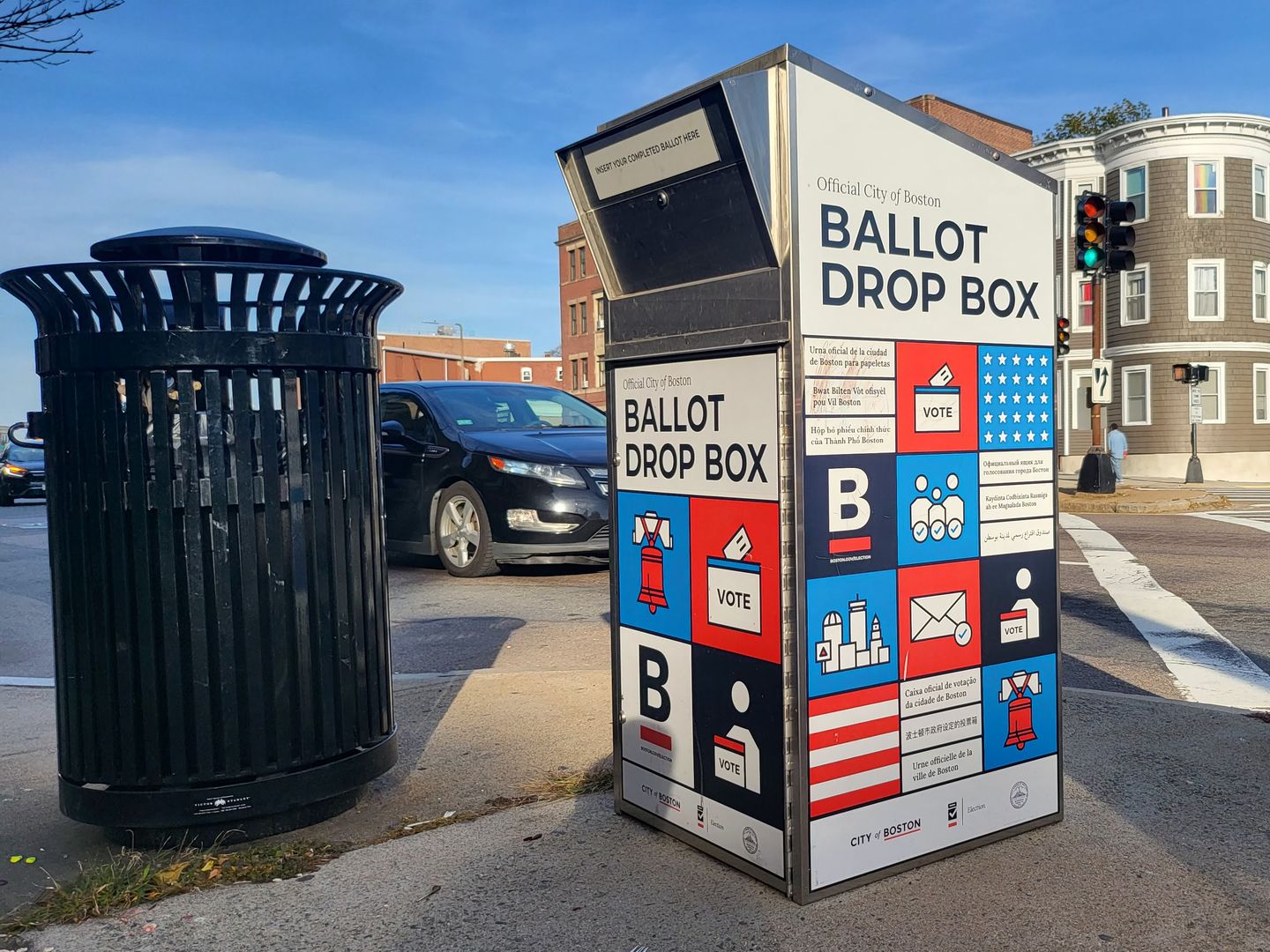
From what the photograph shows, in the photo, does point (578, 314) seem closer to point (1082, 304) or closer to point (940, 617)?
point (1082, 304)

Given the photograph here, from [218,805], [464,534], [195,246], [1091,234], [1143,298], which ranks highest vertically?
[1143,298]

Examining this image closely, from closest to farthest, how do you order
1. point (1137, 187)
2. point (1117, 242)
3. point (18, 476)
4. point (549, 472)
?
point (549, 472) < point (1117, 242) < point (18, 476) < point (1137, 187)

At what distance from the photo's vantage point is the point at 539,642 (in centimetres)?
669

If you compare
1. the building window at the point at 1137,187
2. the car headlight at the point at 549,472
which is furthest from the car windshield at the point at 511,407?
the building window at the point at 1137,187

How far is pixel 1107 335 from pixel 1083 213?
22748 mm

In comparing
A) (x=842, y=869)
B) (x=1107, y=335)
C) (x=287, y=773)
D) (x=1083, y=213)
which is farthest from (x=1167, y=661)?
(x=1107, y=335)

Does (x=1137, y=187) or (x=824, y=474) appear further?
(x=1137, y=187)

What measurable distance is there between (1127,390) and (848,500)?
34.9 metres

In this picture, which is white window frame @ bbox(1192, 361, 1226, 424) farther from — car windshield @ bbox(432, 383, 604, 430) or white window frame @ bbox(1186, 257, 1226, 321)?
car windshield @ bbox(432, 383, 604, 430)

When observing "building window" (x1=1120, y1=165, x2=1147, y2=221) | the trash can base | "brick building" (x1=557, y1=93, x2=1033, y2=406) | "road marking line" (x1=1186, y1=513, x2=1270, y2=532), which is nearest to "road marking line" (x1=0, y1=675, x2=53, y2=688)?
the trash can base

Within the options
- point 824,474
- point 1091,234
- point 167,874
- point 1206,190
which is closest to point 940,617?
point 824,474

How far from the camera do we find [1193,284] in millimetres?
33406

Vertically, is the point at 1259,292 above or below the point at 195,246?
above

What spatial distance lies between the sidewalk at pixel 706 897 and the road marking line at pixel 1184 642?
2.11 m
